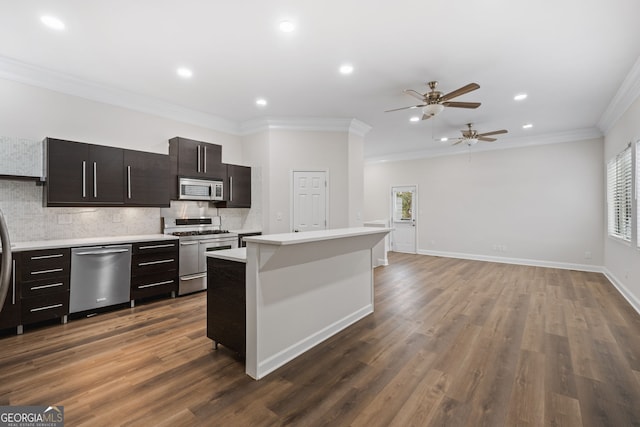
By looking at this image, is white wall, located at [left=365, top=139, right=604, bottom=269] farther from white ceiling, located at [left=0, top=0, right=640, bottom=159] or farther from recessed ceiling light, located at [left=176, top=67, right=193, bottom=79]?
recessed ceiling light, located at [left=176, top=67, right=193, bottom=79]

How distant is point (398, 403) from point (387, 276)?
3702mm

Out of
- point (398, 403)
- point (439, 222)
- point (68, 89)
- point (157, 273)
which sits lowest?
point (398, 403)

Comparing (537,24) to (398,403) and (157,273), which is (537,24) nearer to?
(398,403)

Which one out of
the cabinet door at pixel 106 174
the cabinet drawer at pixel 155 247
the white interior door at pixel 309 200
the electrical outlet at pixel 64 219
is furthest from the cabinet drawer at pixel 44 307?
the white interior door at pixel 309 200

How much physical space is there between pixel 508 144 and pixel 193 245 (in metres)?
7.09

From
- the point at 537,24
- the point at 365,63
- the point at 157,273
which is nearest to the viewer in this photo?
the point at 537,24

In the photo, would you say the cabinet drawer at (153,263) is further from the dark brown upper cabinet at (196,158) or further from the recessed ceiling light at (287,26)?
the recessed ceiling light at (287,26)

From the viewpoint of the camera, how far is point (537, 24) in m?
2.67

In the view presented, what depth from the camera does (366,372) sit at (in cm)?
234

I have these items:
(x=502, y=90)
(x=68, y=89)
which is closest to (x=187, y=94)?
(x=68, y=89)

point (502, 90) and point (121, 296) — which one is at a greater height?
point (502, 90)

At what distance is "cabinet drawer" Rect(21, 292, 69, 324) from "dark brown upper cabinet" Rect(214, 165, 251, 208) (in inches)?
100

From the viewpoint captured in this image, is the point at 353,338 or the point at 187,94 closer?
the point at 353,338

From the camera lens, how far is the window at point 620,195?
4.37 m
